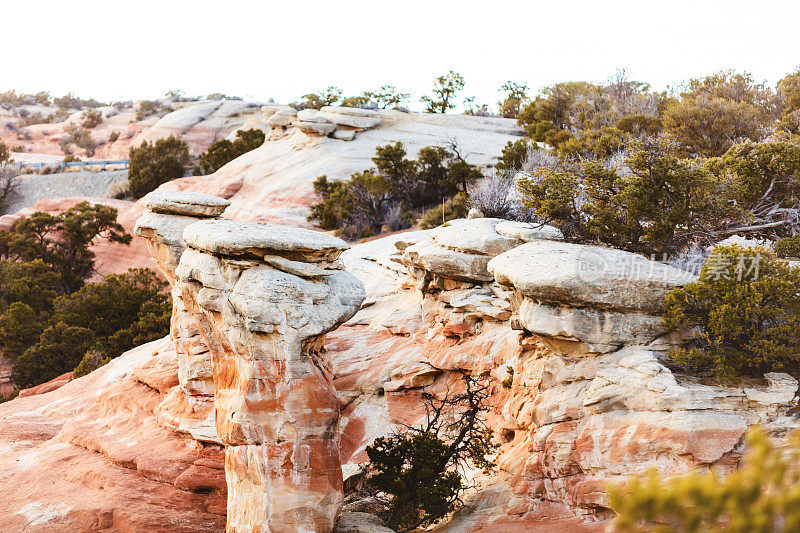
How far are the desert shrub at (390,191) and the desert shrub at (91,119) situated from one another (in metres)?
43.3

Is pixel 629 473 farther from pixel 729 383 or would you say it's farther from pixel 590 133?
pixel 590 133

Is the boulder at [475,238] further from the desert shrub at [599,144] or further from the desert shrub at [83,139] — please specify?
the desert shrub at [83,139]

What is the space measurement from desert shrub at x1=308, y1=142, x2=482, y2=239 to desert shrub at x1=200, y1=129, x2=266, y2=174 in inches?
562

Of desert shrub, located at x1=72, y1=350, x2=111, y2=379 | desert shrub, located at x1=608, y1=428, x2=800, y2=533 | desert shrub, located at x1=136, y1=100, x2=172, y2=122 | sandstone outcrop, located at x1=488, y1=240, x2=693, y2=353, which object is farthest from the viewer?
desert shrub, located at x1=136, y1=100, x2=172, y2=122

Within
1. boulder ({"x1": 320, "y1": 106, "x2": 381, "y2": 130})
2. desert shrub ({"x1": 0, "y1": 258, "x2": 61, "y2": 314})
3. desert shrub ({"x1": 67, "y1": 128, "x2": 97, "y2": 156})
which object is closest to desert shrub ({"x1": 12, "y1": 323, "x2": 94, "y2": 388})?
desert shrub ({"x1": 0, "y1": 258, "x2": 61, "y2": 314})

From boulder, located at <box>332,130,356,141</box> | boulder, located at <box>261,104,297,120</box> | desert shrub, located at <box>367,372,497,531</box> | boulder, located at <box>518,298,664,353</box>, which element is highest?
boulder, located at <box>261,104,297,120</box>

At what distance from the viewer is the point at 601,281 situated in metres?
10.1

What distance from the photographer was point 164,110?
68.1 m

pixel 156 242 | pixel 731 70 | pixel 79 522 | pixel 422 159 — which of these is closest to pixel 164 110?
pixel 422 159

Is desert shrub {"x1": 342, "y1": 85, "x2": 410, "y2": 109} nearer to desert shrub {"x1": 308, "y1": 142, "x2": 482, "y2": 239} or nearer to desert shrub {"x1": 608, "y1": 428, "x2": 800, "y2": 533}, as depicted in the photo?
desert shrub {"x1": 308, "y1": 142, "x2": 482, "y2": 239}

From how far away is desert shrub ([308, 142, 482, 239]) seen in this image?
27.9 meters

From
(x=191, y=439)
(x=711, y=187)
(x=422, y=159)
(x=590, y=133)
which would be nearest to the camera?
(x=711, y=187)

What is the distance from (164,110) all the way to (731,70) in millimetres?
52291

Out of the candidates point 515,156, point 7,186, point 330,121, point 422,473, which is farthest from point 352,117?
point 422,473
